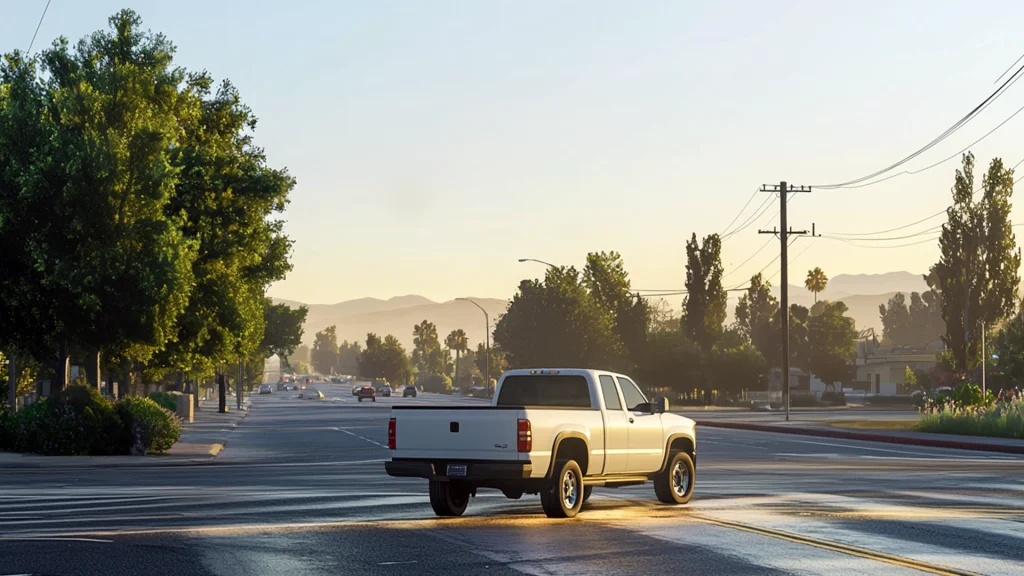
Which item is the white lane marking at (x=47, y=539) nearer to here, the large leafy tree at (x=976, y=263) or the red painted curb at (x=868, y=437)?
the red painted curb at (x=868, y=437)

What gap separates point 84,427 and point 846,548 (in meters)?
24.3

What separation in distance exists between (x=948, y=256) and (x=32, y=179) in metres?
53.0

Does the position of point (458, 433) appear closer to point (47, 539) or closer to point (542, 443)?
point (542, 443)

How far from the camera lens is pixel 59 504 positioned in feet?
59.2

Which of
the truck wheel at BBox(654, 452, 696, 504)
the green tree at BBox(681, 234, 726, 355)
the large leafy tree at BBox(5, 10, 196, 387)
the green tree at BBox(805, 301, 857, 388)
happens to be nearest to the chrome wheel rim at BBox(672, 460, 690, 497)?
the truck wheel at BBox(654, 452, 696, 504)

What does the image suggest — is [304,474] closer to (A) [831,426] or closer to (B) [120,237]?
(B) [120,237]

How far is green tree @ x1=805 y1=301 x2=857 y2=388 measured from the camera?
124125mm

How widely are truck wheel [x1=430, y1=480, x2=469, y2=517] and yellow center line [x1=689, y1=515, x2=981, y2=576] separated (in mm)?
3069

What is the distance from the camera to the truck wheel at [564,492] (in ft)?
52.3

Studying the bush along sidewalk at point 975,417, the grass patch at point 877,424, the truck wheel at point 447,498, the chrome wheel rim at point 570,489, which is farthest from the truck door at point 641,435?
the grass patch at point 877,424

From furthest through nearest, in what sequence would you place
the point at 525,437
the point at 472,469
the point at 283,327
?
1. the point at 283,327
2. the point at 472,469
3. the point at 525,437

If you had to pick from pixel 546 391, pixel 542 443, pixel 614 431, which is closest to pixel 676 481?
pixel 614 431

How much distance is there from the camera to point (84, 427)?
32531mm

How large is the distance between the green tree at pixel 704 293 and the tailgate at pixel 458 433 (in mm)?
78495
